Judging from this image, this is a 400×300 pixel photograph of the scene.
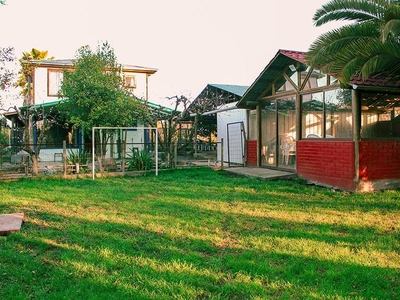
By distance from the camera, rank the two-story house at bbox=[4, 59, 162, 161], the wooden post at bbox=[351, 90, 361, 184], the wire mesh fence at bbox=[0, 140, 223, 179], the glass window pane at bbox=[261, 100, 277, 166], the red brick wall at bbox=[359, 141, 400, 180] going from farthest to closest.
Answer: the two-story house at bbox=[4, 59, 162, 161]
the glass window pane at bbox=[261, 100, 277, 166]
the wire mesh fence at bbox=[0, 140, 223, 179]
the red brick wall at bbox=[359, 141, 400, 180]
the wooden post at bbox=[351, 90, 361, 184]

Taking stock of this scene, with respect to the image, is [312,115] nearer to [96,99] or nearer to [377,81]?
[377,81]

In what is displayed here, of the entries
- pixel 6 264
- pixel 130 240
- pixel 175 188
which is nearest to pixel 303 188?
pixel 175 188

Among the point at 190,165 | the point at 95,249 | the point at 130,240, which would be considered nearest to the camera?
the point at 95,249

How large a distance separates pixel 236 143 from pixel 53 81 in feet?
40.4

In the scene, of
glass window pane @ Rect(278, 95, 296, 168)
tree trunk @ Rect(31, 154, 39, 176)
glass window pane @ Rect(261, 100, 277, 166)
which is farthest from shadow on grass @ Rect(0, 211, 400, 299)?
glass window pane @ Rect(261, 100, 277, 166)

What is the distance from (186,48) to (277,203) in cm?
1336

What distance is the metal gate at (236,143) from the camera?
1470 cm

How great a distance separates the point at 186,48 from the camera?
1889 centimetres

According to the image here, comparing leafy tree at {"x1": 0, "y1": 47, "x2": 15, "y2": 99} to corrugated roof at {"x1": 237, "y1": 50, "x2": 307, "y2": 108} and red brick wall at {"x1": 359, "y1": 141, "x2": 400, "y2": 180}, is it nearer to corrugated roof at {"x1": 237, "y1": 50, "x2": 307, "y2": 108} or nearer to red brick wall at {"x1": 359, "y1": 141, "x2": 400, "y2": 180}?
corrugated roof at {"x1": 237, "y1": 50, "x2": 307, "y2": 108}

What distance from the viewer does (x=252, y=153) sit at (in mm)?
13906

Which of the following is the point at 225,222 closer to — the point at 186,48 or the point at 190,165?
the point at 190,165

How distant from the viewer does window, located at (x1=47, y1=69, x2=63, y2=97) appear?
2077 cm

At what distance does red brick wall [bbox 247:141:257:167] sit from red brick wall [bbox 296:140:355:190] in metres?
2.79

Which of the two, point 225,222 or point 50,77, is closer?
point 225,222
